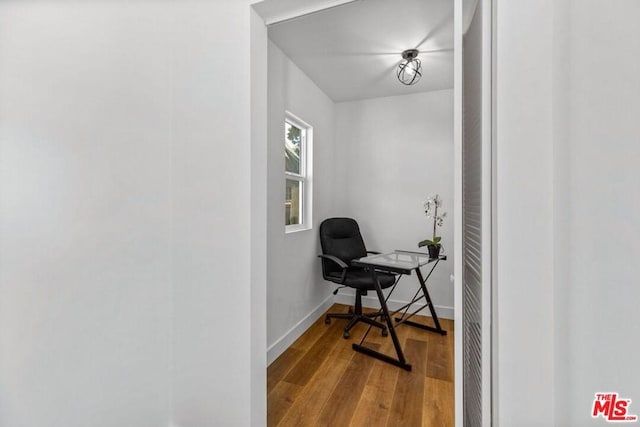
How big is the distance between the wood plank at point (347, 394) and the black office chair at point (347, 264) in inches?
17.4

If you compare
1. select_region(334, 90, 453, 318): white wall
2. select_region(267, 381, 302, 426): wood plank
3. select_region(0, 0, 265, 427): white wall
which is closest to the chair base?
select_region(334, 90, 453, 318): white wall

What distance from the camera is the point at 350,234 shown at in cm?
319

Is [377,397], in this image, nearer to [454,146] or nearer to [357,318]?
[357,318]

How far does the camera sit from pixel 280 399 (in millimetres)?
1780

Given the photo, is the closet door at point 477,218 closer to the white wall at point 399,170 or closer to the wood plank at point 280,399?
the wood plank at point 280,399

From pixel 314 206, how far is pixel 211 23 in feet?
6.26

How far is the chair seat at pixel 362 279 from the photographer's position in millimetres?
2504

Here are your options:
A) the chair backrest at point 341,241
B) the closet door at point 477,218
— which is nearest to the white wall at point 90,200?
the closet door at point 477,218

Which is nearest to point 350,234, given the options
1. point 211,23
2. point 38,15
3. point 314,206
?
point 314,206

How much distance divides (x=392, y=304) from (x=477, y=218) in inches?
104

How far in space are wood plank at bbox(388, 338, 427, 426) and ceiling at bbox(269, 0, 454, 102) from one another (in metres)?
2.26
